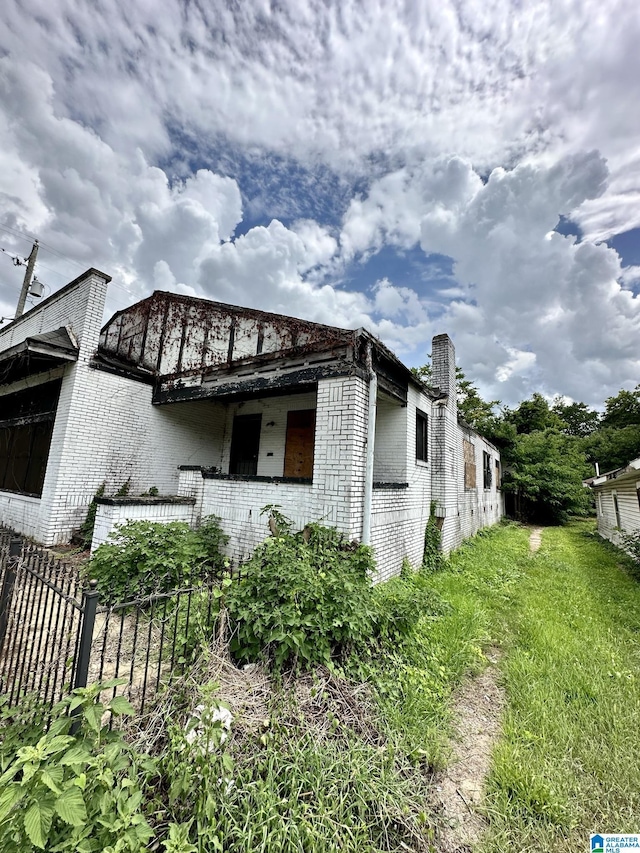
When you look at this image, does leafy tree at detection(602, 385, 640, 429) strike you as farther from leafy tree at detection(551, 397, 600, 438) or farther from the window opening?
the window opening

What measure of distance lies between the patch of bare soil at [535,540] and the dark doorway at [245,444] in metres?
8.64

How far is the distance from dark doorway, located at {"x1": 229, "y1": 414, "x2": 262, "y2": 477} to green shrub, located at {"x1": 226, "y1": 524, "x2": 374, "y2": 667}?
5481mm

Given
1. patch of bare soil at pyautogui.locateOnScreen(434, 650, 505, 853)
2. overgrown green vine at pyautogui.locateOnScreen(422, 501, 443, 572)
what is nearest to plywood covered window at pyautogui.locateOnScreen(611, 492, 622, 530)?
overgrown green vine at pyautogui.locateOnScreen(422, 501, 443, 572)

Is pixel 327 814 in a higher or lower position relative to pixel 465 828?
higher

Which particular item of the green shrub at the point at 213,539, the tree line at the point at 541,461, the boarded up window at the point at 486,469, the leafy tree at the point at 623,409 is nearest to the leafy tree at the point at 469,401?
the tree line at the point at 541,461

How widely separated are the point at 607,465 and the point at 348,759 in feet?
98.8

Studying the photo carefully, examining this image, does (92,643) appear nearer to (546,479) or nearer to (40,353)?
(40,353)

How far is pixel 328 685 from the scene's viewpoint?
2760 mm

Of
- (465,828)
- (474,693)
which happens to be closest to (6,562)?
(465,828)

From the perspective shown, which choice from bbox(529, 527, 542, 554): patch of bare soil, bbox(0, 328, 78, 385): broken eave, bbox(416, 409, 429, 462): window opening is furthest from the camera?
bbox(529, 527, 542, 554): patch of bare soil

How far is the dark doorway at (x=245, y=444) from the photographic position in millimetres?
9117

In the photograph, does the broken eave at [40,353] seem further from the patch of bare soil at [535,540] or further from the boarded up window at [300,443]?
the patch of bare soil at [535,540]

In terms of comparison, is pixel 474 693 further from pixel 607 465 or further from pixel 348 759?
pixel 607 465

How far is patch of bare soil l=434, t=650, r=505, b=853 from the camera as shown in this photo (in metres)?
1.95
